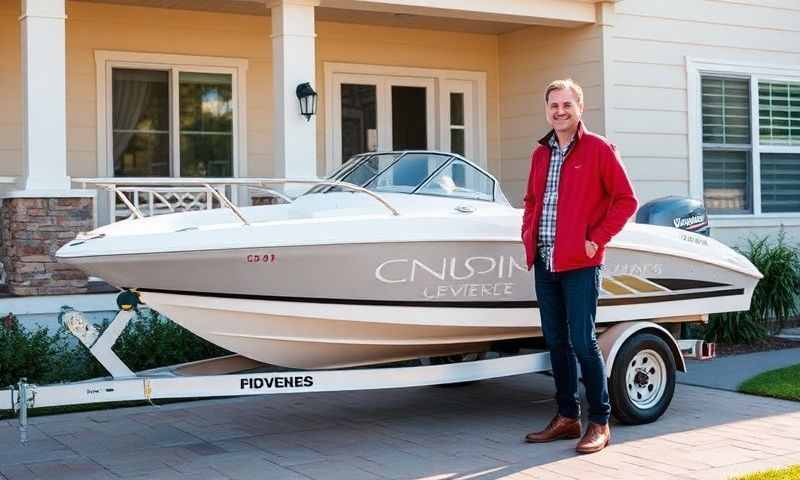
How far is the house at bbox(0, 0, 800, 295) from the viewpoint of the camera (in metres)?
10.7

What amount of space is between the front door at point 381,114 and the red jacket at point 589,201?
6.35 metres

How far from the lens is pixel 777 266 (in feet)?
36.8

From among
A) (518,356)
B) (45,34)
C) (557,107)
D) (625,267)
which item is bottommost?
(518,356)

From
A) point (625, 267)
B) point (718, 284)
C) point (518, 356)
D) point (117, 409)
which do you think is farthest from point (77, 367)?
point (718, 284)

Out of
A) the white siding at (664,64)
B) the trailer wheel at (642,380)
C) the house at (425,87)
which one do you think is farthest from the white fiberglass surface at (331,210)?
the white siding at (664,64)

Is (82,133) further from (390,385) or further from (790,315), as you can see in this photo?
(790,315)

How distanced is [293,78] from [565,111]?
418cm

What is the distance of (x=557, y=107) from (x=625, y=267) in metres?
1.40

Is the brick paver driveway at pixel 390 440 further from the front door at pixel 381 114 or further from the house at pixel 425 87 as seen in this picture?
the front door at pixel 381 114

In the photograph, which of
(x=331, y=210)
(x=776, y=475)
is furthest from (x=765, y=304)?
(x=331, y=210)

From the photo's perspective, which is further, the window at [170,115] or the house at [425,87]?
the window at [170,115]

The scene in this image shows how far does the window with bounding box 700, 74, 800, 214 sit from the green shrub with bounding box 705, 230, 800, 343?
3.93ft

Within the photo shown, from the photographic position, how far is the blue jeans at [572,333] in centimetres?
616

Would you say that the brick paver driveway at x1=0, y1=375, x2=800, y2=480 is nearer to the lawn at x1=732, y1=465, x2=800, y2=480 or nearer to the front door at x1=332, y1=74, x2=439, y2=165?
the lawn at x1=732, y1=465, x2=800, y2=480
